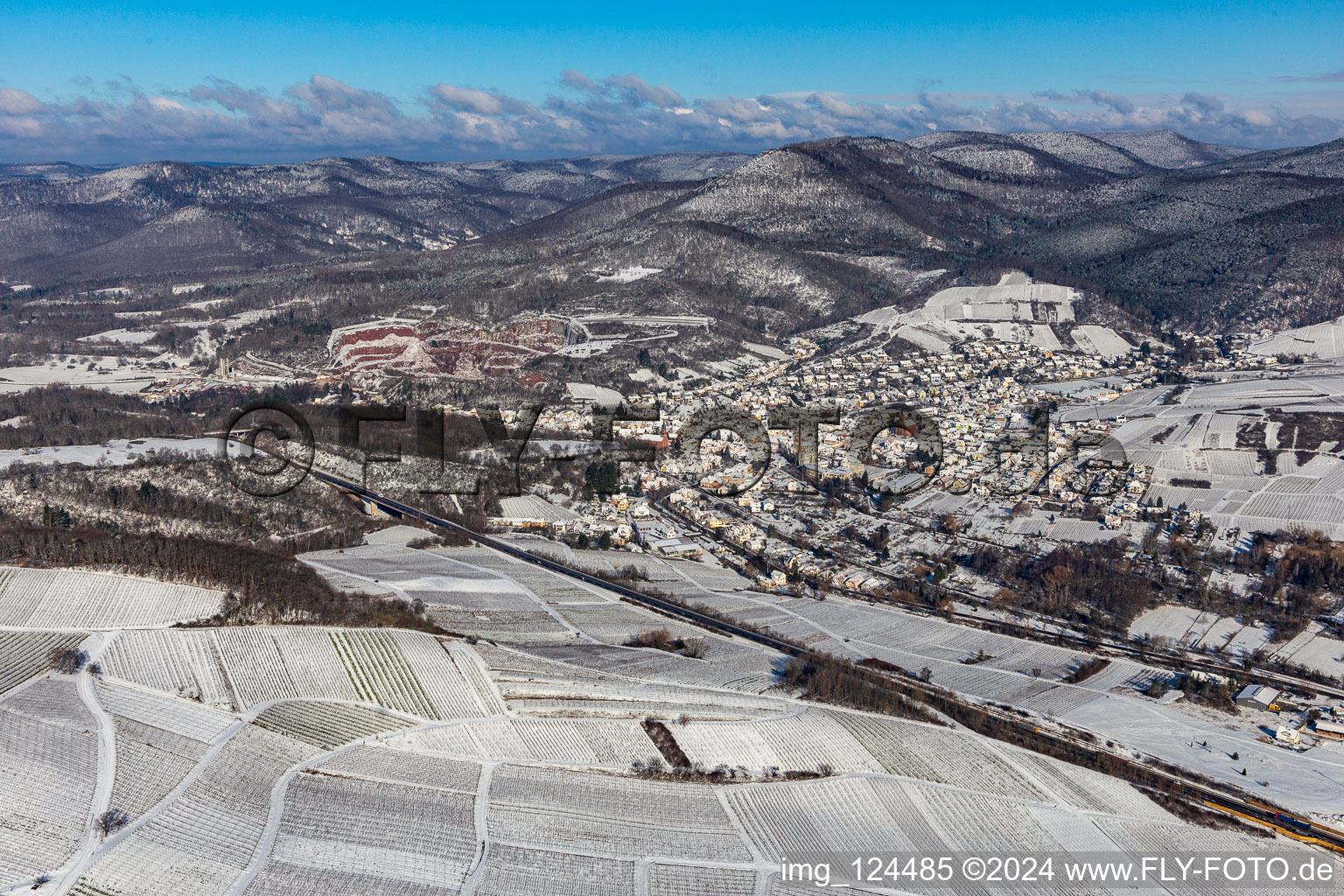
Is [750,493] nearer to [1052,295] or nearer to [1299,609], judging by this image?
[1299,609]

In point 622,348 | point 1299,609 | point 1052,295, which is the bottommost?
point 1299,609

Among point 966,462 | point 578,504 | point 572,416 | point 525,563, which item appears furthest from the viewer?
point 572,416

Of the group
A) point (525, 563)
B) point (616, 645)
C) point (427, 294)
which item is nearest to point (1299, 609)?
point (616, 645)

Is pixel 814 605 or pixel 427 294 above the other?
pixel 427 294

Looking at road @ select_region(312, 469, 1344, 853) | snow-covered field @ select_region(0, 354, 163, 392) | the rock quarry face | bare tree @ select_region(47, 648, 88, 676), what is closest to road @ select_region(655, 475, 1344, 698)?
road @ select_region(312, 469, 1344, 853)

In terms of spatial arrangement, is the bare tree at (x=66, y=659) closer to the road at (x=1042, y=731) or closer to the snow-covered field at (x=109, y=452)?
the road at (x=1042, y=731)

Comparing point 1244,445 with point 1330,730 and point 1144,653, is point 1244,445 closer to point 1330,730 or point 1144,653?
point 1144,653

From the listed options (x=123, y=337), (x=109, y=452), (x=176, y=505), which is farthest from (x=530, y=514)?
(x=123, y=337)

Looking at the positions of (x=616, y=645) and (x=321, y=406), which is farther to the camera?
(x=321, y=406)
